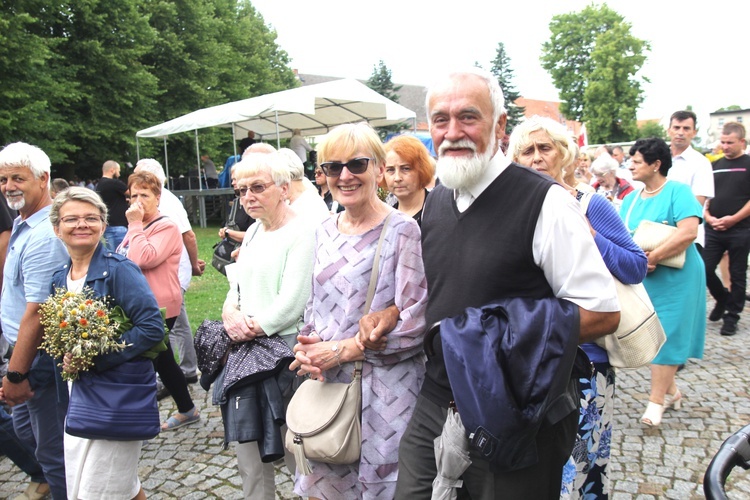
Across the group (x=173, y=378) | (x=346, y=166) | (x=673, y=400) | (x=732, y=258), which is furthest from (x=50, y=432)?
(x=732, y=258)

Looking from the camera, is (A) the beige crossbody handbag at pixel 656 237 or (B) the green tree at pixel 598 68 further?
(B) the green tree at pixel 598 68

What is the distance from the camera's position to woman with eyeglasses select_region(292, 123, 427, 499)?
7.92 ft

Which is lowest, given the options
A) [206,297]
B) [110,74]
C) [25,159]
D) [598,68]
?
[206,297]

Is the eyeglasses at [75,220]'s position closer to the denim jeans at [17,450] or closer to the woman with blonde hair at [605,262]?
the denim jeans at [17,450]

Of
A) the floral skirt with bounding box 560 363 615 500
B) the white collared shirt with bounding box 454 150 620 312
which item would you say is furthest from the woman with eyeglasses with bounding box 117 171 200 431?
the white collared shirt with bounding box 454 150 620 312

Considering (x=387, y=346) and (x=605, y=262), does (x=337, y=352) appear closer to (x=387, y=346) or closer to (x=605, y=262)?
(x=387, y=346)

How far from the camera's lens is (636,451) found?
4008 millimetres

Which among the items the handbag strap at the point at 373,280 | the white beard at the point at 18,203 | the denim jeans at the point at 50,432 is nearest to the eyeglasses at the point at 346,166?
the handbag strap at the point at 373,280

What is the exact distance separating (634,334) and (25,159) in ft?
11.8

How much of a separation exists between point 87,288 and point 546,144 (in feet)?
8.43

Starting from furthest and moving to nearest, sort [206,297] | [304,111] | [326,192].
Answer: [304,111], [206,297], [326,192]

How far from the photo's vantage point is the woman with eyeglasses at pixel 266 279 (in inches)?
119

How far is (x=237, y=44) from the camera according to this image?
3422 centimetres

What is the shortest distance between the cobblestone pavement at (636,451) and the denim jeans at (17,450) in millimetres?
323
